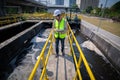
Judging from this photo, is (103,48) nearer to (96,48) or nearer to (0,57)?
(96,48)

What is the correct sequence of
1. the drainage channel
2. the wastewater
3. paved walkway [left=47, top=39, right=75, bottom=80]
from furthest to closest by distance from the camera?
the drainage channel, the wastewater, paved walkway [left=47, top=39, right=75, bottom=80]

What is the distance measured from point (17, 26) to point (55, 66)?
36.9ft

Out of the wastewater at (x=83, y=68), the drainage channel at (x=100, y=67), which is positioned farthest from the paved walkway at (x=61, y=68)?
the drainage channel at (x=100, y=67)

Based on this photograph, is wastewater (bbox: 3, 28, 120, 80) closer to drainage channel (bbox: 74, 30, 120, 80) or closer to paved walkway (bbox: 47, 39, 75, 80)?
drainage channel (bbox: 74, 30, 120, 80)

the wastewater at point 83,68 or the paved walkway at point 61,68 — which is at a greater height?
the paved walkway at point 61,68

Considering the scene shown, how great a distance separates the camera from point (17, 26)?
A: 1518cm

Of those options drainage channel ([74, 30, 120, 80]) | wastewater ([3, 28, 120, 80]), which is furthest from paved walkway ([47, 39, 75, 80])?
drainage channel ([74, 30, 120, 80])

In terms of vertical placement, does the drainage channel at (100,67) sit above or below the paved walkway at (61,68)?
below

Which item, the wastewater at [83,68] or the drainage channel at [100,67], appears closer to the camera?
the wastewater at [83,68]

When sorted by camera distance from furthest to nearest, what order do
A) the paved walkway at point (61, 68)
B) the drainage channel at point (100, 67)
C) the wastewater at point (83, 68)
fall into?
the drainage channel at point (100, 67), the wastewater at point (83, 68), the paved walkway at point (61, 68)

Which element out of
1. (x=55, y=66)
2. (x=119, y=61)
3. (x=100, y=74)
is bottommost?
(x=100, y=74)

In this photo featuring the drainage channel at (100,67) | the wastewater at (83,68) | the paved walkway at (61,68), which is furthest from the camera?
the drainage channel at (100,67)

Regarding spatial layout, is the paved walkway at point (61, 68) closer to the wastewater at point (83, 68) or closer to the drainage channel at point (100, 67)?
the wastewater at point (83, 68)

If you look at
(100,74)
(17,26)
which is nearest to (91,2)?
(17,26)
